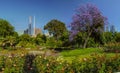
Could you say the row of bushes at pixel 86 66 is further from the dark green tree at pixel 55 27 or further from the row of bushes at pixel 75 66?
the dark green tree at pixel 55 27

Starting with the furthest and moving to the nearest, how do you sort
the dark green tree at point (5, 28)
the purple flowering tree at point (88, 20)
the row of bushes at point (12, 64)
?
the dark green tree at point (5, 28)
the purple flowering tree at point (88, 20)
the row of bushes at point (12, 64)

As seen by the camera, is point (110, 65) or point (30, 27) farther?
Answer: point (30, 27)

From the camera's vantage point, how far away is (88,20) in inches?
1089

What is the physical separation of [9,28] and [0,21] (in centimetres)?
171

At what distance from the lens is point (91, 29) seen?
28578 mm

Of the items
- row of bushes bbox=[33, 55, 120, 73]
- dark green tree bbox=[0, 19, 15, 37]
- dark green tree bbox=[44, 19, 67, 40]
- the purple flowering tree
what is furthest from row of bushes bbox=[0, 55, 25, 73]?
dark green tree bbox=[44, 19, 67, 40]

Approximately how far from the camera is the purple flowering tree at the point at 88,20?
27592 millimetres

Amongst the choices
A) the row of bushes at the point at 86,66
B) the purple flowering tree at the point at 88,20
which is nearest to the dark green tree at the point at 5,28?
the purple flowering tree at the point at 88,20

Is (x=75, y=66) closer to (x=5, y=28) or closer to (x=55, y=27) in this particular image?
(x=5, y=28)

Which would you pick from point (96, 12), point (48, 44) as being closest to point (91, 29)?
point (96, 12)

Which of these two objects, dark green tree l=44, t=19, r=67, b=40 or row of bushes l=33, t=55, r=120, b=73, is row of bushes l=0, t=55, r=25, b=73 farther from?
dark green tree l=44, t=19, r=67, b=40

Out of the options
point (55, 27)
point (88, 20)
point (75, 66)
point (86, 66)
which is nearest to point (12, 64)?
point (75, 66)

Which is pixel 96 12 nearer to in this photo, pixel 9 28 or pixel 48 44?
pixel 48 44

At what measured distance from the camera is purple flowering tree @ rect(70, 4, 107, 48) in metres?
27.6
